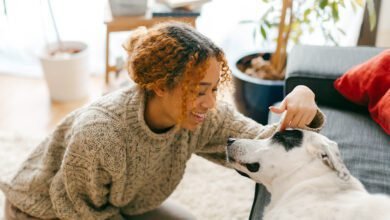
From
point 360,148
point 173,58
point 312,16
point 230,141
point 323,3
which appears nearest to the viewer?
point 173,58

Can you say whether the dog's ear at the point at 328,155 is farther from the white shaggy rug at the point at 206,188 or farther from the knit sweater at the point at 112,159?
the white shaggy rug at the point at 206,188

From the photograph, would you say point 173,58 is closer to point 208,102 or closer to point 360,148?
point 208,102

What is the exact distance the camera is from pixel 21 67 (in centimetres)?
308

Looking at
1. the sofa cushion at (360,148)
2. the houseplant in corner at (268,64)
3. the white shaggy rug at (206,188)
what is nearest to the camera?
the sofa cushion at (360,148)

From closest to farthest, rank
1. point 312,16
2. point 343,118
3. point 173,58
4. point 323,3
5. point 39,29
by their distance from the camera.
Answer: point 173,58
point 343,118
point 323,3
point 312,16
point 39,29

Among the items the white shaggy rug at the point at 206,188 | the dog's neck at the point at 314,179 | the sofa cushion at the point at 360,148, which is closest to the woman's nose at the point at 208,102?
the dog's neck at the point at 314,179

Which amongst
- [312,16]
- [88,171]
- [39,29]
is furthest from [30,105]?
[312,16]

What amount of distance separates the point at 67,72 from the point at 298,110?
1.67m

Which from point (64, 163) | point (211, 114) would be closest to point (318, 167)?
point (211, 114)

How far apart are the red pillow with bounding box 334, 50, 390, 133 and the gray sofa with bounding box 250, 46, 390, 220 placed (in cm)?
5

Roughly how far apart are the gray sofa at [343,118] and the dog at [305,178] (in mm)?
151

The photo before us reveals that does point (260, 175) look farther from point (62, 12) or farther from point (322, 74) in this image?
point (62, 12)

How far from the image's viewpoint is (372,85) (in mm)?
1641

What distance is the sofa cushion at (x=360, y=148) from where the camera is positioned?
142cm
